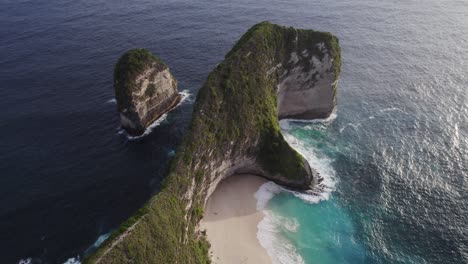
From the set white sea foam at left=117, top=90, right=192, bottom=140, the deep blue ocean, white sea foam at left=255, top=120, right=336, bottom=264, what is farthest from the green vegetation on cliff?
white sea foam at left=255, top=120, right=336, bottom=264

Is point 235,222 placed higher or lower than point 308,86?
lower

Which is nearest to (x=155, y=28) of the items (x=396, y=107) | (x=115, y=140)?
(x=115, y=140)

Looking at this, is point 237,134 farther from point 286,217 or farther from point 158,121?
point 158,121

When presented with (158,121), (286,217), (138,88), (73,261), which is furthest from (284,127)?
(73,261)

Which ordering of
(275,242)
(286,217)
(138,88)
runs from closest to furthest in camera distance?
(275,242), (286,217), (138,88)

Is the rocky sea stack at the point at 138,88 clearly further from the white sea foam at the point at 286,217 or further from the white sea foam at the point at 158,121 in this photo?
the white sea foam at the point at 286,217

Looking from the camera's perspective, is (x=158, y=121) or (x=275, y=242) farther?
(x=158, y=121)

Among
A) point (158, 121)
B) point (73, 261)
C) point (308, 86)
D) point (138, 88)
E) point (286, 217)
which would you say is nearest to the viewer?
point (73, 261)

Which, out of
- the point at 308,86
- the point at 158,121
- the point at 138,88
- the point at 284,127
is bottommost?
the point at 284,127
